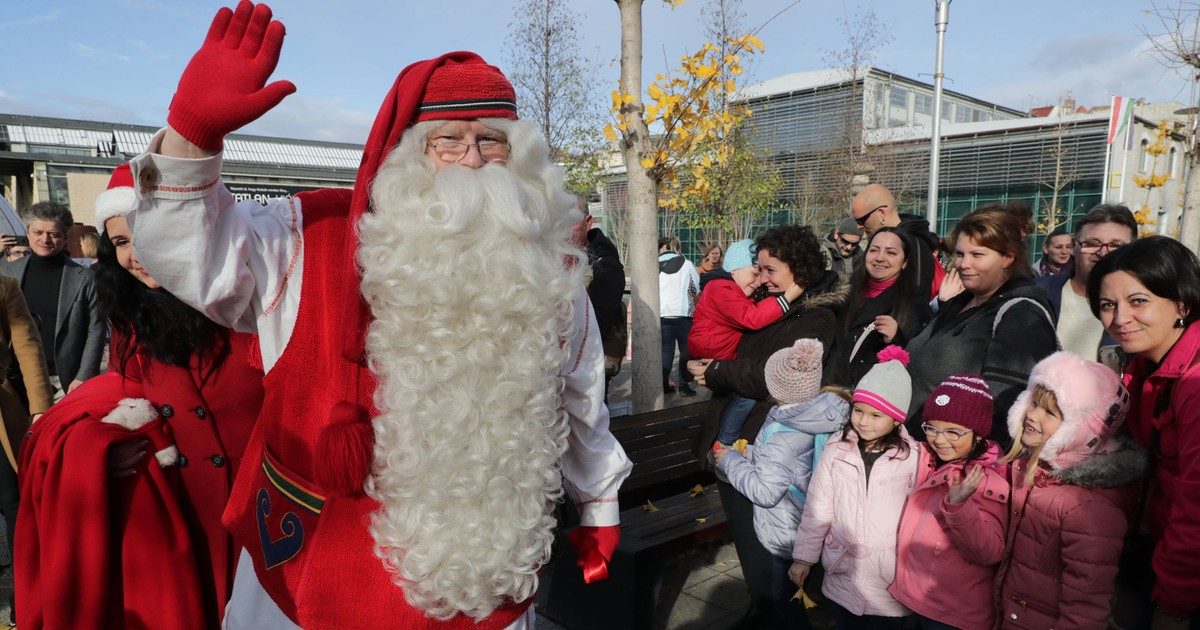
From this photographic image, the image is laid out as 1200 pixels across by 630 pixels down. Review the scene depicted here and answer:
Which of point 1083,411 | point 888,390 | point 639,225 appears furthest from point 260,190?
point 1083,411


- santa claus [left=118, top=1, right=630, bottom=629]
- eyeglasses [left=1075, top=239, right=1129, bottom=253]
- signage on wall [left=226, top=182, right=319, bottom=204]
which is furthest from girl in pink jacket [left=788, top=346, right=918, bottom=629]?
signage on wall [left=226, top=182, right=319, bottom=204]

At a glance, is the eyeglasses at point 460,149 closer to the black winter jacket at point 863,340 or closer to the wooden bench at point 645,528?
the wooden bench at point 645,528

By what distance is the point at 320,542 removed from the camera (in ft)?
5.02

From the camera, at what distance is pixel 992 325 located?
9.85 feet

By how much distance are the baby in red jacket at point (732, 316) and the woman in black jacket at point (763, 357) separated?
0.16 ft

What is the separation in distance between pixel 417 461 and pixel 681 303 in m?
7.04

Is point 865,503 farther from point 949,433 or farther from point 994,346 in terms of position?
point 994,346

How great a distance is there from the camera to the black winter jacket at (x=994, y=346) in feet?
9.42

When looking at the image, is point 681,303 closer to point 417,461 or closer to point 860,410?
point 860,410

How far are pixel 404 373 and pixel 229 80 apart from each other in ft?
2.01

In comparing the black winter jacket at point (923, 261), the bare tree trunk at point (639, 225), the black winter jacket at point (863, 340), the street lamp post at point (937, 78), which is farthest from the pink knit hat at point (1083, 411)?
the street lamp post at point (937, 78)

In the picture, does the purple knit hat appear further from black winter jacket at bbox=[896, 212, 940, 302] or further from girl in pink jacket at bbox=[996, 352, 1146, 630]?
black winter jacket at bbox=[896, 212, 940, 302]

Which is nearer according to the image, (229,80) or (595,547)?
(229,80)

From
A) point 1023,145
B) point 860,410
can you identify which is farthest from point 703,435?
point 1023,145
